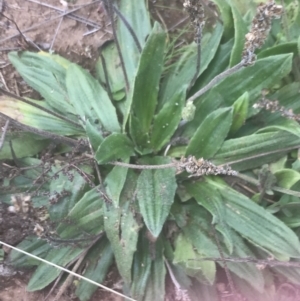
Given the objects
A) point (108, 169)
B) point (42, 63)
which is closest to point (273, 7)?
point (108, 169)

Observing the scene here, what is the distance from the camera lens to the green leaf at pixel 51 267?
166cm

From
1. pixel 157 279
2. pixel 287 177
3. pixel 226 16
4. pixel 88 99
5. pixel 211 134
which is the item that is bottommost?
pixel 157 279

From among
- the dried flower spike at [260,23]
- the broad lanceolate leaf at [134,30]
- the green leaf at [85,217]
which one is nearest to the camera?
the dried flower spike at [260,23]

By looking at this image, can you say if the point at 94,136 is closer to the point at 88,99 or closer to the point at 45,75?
the point at 88,99

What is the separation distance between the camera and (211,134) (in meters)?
1.62

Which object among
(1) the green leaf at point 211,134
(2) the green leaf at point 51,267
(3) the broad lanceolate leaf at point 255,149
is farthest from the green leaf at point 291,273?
(2) the green leaf at point 51,267

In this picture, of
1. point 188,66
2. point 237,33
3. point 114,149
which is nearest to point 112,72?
point 188,66

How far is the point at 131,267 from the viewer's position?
169 centimetres

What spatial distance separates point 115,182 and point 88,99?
1.15ft

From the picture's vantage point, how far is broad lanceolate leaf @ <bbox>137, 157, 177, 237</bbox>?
150 centimetres

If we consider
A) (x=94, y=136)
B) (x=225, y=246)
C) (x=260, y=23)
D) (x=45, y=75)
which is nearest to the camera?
(x=260, y=23)

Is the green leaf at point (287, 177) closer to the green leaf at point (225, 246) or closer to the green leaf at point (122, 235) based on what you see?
the green leaf at point (225, 246)

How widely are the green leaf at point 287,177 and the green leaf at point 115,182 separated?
55 cm

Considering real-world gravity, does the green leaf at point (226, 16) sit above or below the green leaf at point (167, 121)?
above
